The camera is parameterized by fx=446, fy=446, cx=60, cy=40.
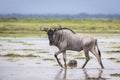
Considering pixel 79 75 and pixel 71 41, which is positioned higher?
pixel 71 41

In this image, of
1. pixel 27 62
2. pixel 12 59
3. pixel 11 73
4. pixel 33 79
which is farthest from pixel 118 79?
pixel 12 59

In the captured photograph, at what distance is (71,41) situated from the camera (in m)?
21.2

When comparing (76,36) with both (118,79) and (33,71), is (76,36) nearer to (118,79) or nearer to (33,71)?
(33,71)

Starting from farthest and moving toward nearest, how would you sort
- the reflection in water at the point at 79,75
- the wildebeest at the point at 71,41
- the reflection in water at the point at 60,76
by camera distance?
the wildebeest at the point at 71,41 < the reflection in water at the point at 79,75 < the reflection in water at the point at 60,76

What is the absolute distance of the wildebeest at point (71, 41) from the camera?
68.9 ft

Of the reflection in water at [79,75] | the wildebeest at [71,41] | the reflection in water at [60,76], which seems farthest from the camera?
the wildebeest at [71,41]

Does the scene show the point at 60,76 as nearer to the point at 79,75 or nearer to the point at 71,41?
the point at 79,75

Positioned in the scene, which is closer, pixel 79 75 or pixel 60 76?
pixel 60 76

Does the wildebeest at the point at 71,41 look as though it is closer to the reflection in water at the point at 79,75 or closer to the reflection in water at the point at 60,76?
the reflection in water at the point at 79,75

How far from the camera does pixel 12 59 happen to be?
25000 mm

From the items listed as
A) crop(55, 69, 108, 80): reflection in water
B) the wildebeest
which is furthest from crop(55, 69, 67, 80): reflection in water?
the wildebeest

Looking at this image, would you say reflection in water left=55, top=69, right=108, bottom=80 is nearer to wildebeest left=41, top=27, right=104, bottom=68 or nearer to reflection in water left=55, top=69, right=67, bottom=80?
reflection in water left=55, top=69, right=67, bottom=80

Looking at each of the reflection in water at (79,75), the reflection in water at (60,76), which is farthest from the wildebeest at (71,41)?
the reflection in water at (60,76)

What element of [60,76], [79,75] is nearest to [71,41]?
[79,75]
